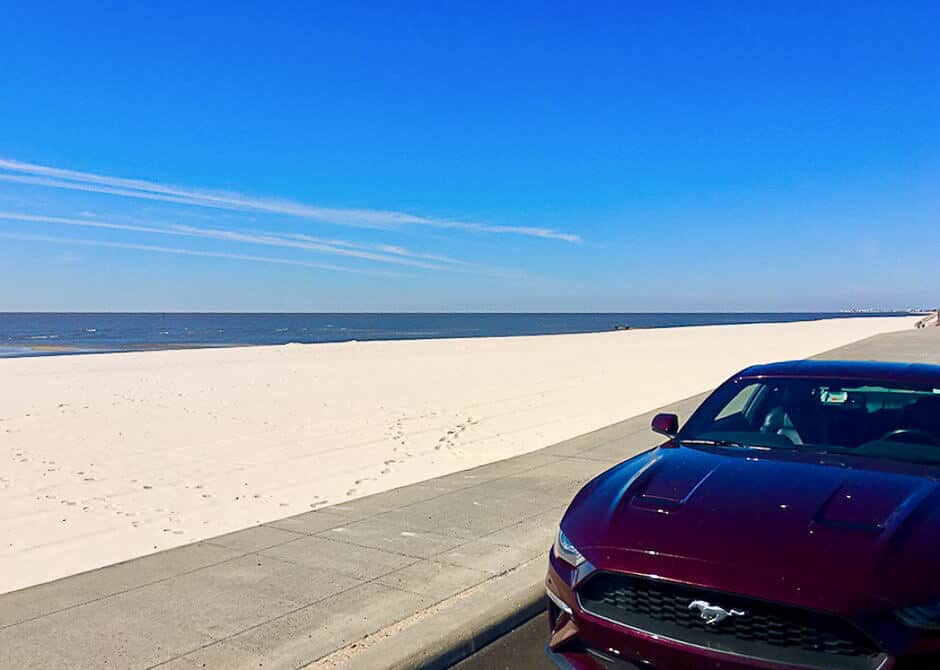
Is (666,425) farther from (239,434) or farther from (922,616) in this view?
(239,434)

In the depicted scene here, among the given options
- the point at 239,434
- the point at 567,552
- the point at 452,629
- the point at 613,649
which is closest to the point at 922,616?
the point at 613,649

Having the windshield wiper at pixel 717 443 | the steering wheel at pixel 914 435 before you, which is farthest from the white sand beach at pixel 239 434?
the steering wheel at pixel 914 435

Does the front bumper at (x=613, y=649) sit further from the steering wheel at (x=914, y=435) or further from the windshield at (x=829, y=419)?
the steering wheel at (x=914, y=435)

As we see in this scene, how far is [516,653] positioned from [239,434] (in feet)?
26.6

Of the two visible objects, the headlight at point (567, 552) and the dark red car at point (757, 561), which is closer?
the dark red car at point (757, 561)

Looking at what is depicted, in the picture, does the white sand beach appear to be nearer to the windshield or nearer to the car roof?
the windshield

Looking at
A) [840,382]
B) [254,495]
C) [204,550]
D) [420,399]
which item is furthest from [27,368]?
[840,382]

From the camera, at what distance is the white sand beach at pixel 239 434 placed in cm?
684

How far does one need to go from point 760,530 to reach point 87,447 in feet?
31.2

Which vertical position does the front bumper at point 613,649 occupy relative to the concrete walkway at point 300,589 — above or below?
above

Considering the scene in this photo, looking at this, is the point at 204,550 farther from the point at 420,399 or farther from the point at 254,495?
the point at 420,399

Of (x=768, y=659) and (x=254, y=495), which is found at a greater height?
(x=768, y=659)

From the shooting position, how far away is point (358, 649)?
3873mm

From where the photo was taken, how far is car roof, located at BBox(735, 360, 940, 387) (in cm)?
458
